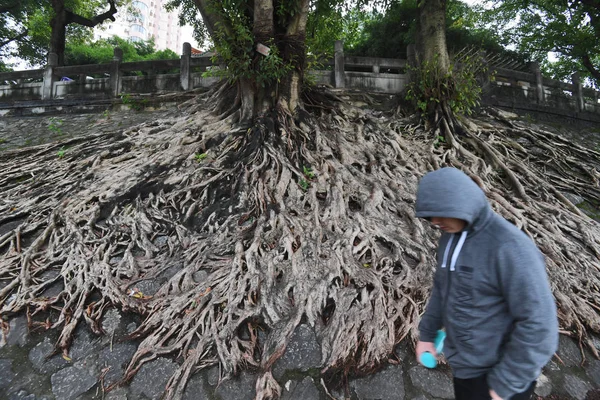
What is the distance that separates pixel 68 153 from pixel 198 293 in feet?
13.6

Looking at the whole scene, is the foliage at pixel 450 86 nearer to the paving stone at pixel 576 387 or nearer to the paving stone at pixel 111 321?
the paving stone at pixel 576 387

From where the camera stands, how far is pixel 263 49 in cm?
516

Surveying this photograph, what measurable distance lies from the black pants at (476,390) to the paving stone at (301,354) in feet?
4.48

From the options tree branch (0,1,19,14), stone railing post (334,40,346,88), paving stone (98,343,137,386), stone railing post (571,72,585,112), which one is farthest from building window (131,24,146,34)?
paving stone (98,343,137,386)

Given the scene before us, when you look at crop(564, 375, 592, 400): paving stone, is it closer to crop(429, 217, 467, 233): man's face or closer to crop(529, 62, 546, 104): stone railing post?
crop(429, 217, 467, 233): man's face

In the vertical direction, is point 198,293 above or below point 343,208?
below

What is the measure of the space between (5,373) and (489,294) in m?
3.37

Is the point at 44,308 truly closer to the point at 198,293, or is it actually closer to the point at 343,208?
the point at 198,293

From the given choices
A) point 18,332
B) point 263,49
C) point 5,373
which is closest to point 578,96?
point 263,49

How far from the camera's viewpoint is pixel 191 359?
2660 mm

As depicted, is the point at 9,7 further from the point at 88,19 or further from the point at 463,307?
the point at 463,307

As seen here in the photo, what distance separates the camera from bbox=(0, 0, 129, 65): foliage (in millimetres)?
12395

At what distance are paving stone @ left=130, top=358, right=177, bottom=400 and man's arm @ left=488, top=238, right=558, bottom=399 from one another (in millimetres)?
2255

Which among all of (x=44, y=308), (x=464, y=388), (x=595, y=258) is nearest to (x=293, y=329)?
(x=464, y=388)
